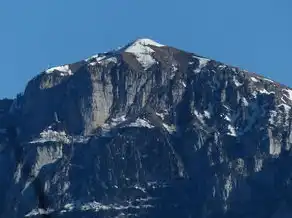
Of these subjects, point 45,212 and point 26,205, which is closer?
point 45,212

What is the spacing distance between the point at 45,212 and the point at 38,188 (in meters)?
3.38

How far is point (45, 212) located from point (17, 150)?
2380 millimetres

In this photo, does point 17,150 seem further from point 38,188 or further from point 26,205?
point 26,205

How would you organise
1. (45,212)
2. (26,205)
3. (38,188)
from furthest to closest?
(26,205) < (45,212) < (38,188)

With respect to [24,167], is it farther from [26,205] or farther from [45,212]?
[26,205]

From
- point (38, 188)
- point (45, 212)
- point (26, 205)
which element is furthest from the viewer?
point (26, 205)

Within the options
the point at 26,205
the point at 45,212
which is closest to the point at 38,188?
the point at 45,212

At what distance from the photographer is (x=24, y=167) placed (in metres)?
24.5

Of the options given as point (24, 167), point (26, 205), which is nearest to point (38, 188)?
point (24, 167)

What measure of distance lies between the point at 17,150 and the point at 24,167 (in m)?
1.14

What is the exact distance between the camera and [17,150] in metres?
25.6

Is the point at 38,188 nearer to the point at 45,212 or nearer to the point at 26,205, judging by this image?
the point at 45,212

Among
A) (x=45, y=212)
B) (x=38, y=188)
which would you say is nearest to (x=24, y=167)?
(x=38, y=188)

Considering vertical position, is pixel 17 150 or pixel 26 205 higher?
pixel 26 205
